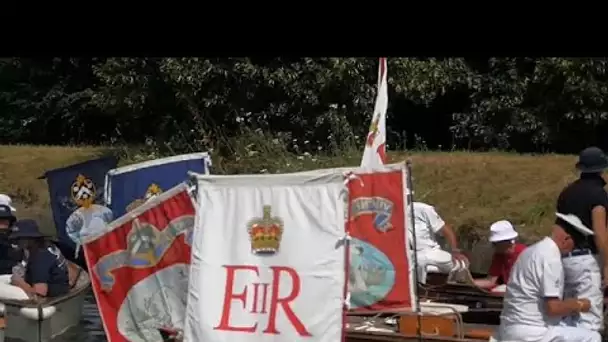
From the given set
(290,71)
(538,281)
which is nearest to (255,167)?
(290,71)

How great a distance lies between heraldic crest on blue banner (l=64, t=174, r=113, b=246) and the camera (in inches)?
510

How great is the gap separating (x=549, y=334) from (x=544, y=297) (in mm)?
243

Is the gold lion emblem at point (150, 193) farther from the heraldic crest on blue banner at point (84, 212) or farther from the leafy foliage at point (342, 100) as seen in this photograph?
the leafy foliage at point (342, 100)

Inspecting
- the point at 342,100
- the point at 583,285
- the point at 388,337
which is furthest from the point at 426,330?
the point at 342,100

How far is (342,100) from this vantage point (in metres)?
23.2

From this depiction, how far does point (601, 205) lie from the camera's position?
8.96m

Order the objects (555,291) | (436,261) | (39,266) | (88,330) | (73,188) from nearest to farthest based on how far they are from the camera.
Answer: (555,291) < (39,266) < (436,261) < (88,330) < (73,188)

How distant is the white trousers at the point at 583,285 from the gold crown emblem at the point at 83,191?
7472mm

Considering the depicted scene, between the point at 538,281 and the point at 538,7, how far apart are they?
2.75m

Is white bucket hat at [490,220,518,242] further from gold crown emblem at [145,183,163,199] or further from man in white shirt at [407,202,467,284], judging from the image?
gold crown emblem at [145,183,163,199]

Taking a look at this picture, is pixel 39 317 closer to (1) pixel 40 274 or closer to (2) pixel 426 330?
(1) pixel 40 274

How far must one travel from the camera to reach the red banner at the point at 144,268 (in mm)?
8648

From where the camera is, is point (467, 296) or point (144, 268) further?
point (467, 296)

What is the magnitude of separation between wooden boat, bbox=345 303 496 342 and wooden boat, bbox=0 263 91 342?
3.00 metres
